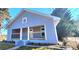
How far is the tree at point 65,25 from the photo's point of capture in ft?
8.79

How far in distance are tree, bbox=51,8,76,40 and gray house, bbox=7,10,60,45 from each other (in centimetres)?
7

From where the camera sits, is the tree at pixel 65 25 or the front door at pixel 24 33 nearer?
the tree at pixel 65 25

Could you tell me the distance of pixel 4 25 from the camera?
2793mm

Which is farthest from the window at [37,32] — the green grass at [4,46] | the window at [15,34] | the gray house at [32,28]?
the green grass at [4,46]

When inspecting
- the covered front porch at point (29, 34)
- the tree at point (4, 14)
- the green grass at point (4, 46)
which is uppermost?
the tree at point (4, 14)

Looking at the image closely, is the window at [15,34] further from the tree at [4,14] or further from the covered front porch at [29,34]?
the tree at [4,14]

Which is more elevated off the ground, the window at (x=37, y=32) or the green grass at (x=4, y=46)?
the window at (x=37, y=32)

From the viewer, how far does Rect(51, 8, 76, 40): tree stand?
2.68 m

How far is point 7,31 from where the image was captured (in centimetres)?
279
